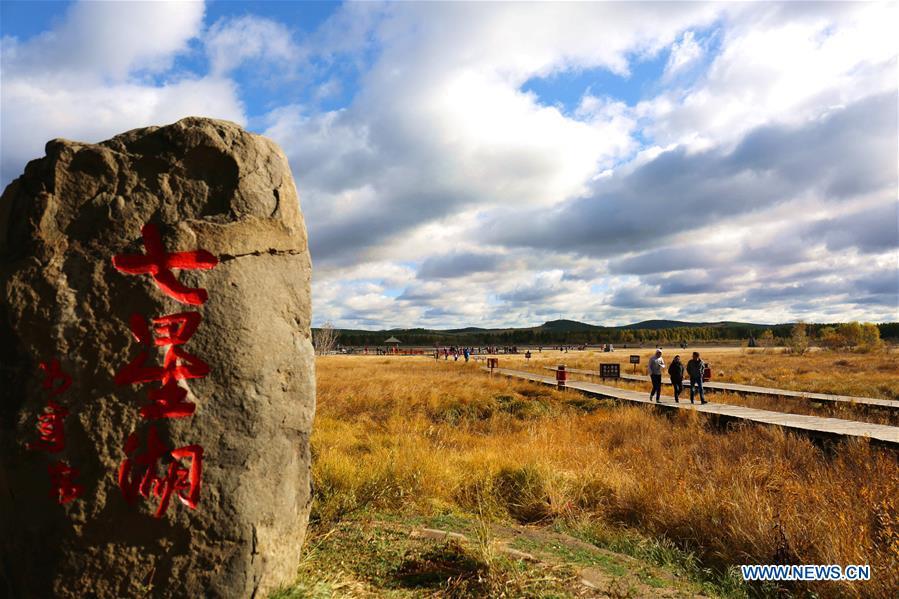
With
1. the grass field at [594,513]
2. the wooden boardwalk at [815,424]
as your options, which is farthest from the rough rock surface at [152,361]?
the wooden boardwalk at [815,424]

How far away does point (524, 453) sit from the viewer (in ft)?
29.6

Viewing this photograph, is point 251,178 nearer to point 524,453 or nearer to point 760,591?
point 760,591

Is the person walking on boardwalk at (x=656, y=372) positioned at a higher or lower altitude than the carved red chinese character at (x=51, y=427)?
lower

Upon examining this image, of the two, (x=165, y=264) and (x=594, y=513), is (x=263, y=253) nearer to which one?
(x=165, y=264)

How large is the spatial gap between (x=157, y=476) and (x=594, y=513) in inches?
195

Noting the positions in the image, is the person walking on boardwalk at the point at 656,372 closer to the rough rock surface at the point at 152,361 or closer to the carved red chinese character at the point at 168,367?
the rough rock surface at the point at 152,361

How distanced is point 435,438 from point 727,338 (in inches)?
5575

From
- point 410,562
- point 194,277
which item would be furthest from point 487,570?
point 194,277

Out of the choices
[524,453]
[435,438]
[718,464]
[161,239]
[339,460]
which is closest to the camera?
[161,239]

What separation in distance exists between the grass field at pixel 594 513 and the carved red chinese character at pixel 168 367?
149cm

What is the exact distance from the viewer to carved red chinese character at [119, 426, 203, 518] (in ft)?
11.3

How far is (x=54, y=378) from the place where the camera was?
355 centimetres

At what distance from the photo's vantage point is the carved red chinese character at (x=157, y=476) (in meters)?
3.44

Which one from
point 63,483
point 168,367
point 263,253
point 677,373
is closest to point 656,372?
point 677,373
